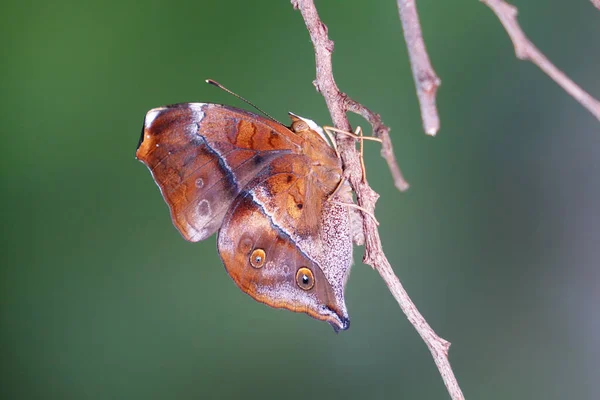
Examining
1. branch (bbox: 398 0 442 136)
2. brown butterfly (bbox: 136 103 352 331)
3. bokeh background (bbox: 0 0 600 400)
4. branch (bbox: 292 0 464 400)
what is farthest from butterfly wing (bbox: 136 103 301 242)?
bokeh background (bbox: 0 0 600 400)

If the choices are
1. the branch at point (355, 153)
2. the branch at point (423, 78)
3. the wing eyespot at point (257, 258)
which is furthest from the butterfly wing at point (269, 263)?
the branch at point (423, 78)

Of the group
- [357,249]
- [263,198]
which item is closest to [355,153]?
[263,198]

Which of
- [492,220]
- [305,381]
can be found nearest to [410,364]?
[305,381]

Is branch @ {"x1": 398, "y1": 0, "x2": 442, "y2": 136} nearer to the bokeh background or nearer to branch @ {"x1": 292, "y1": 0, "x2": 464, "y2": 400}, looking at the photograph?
branch @ {"x1": 292, "y1": 0, "x2": 464, "y2": 400}

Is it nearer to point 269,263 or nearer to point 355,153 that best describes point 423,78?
point 355,153

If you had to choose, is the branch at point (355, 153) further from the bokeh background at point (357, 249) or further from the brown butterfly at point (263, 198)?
the bokeh background at point (357, 249)

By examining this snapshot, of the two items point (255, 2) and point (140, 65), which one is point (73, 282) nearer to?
point (140, 65)

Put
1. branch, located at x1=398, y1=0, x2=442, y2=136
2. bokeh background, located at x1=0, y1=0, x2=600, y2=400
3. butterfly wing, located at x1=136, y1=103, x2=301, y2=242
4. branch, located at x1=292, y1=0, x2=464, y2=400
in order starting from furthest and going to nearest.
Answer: bokeh background, located at x1=0, y1=0, x2=600, y2=400 → butterfly wing, located at x1=136, y1=103, x2=301, y2=242 → branch, located at x1=292, y1=0, x2=464, y2=400 → branch, located at x1=398, y1=0, x2=442, y2=136
